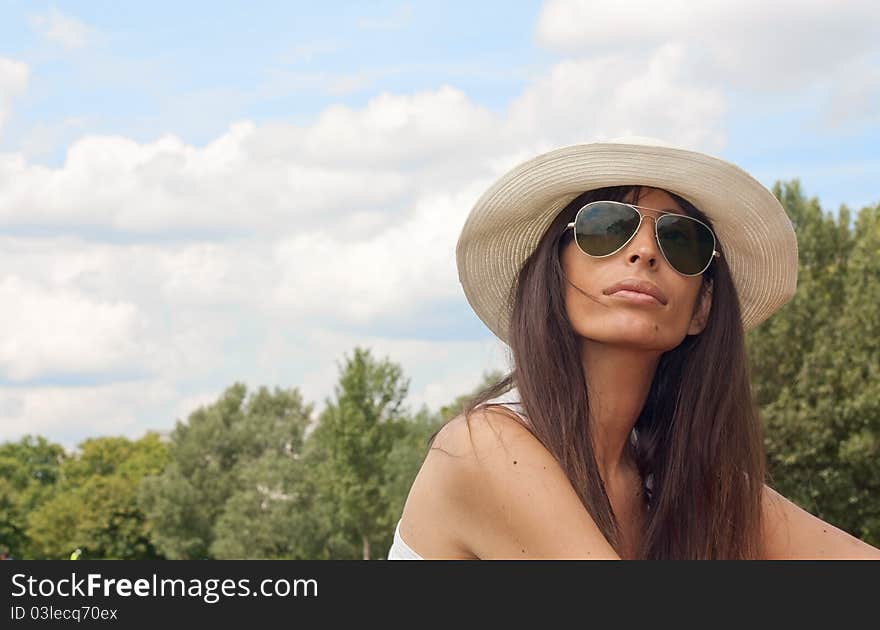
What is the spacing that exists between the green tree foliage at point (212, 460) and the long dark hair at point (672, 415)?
63339 mm

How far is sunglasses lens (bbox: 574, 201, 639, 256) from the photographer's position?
3.24 metres

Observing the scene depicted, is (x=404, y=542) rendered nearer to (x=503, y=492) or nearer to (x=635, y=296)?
(x=503, y=492)

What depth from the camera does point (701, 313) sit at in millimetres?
3490

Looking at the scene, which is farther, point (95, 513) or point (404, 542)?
point (95, 513)

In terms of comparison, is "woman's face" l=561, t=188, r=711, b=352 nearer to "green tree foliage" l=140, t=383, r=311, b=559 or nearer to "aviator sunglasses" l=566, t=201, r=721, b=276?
"aviator sunglasses" l=566, t=201, r=721, b=276

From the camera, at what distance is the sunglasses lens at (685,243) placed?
129 inches

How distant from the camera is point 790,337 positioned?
33.1 meters

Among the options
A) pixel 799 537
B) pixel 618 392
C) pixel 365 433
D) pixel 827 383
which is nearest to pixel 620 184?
pixel 618 392

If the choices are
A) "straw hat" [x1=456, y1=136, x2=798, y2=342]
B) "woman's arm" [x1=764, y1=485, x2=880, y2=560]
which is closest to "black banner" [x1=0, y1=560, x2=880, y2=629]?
"woman's arm" [x1=764, y1=485, x2=880, y2=560]

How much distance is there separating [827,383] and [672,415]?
3015 centimetres

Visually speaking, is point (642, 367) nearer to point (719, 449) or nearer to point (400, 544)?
point (719, 449)

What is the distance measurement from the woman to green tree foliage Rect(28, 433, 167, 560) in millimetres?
73590

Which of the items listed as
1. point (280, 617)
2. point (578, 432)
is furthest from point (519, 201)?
point (280, 617)

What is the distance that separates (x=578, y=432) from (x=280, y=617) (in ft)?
3.09
